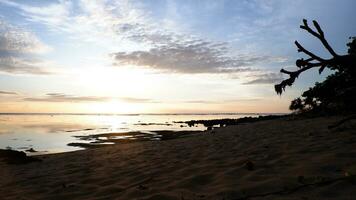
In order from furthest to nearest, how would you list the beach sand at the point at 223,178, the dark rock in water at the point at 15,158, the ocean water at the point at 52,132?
the ocean water at the point at 52,132 < the dark rock in water at the point at 15,158 < the beach sand at the point at 223,178

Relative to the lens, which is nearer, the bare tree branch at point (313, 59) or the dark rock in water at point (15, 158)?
the bare tree branch at point (313, 59)

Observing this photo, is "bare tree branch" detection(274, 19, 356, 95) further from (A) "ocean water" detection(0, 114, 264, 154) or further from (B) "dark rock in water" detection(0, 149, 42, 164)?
(A) "ocean water" detection(0, 114, 264, 154)

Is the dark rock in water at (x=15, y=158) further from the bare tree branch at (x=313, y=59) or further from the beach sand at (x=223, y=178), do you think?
the bare tree branch at (x=313, y=59)

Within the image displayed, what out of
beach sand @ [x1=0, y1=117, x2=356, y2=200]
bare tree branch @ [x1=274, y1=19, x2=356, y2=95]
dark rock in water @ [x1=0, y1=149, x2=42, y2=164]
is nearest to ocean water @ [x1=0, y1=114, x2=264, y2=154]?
dark rock in water @ [x1=0, y1=149, x2=42, y2=164]

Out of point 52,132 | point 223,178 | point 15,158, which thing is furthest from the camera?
point 52,132

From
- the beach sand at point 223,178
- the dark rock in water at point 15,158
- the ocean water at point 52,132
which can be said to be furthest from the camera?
the ocean water at point 52,132

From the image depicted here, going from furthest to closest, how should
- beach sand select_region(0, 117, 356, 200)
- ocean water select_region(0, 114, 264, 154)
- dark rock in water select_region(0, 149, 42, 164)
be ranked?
ocean water select_region(0, 114, 264, 154) → dark rock in water select_region(0, 149, 42, 164) → beach sand select_region(0, 117, 356, 200)

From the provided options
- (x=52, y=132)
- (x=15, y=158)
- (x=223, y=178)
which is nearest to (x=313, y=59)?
(x=223, y=178)

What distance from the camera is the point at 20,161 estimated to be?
12.1m

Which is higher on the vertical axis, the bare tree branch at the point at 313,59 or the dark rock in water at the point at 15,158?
the bare tree branch at the point at 313,59

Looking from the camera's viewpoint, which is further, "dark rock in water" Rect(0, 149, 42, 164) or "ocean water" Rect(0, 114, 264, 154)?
"ocean water" Rect(0, 114, 264, 154)

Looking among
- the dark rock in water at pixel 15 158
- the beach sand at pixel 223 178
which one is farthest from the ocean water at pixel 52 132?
the beach sand at pixel 223 178

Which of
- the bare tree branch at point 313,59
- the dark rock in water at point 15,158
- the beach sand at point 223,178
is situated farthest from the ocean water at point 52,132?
the bare tree branch at point 313,59

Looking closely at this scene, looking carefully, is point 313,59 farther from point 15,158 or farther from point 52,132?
point 52,132
